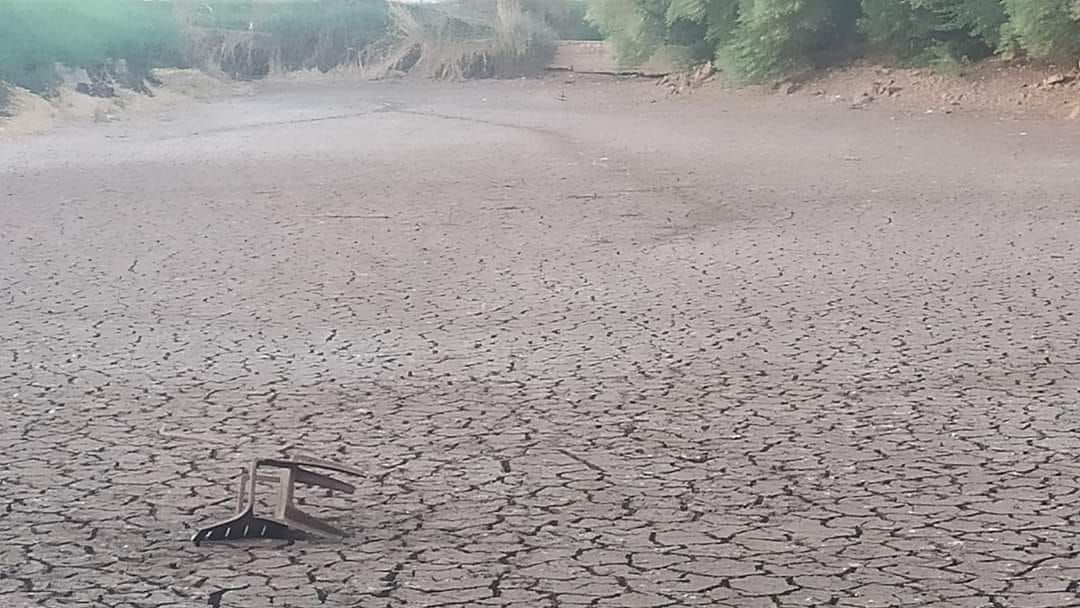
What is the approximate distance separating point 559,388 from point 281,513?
2.16 m

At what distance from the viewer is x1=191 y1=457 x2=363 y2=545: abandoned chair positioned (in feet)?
16.2

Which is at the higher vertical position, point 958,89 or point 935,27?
point 935,27

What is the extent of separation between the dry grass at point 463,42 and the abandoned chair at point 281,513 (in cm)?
3421

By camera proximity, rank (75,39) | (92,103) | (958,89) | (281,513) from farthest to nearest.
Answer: (75,39) < (92,103) < (958,89) < (281,513)

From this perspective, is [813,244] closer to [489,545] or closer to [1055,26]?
[489,545]

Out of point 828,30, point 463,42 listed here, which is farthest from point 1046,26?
point 463,42

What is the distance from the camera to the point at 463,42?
4091 cm

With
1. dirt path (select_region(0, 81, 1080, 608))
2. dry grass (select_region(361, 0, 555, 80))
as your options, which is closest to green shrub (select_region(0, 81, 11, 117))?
dirt path (select_region(0, 81, 1080, 608))

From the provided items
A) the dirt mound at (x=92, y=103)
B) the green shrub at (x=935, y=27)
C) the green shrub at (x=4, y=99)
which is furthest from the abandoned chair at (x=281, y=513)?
the green shrub at (x=4, y=99)

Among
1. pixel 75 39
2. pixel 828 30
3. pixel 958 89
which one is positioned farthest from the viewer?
pixel 75 39

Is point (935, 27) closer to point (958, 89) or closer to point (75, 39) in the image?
point (958, 89)

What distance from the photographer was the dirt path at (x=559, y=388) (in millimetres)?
4723

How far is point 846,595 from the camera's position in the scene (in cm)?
443

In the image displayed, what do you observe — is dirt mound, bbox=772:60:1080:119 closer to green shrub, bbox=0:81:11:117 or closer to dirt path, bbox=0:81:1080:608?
dirt path, bbox=0:81:1080:608
